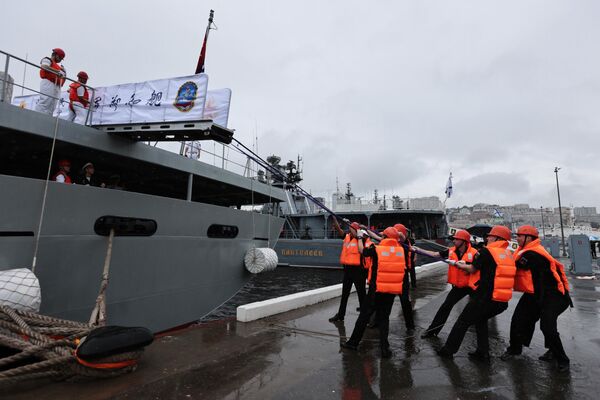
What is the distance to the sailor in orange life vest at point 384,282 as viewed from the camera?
385 cm

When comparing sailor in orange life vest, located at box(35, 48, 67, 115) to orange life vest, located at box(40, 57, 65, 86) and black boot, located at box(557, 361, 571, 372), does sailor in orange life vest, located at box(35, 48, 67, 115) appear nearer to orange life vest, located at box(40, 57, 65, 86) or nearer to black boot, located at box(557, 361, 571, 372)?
orange life vest, located at box(40, 57, 65, 86)

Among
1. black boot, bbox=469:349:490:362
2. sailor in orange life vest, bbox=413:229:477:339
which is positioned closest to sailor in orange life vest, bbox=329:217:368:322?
sailor in orange life vest, bbox=413:229:477:339

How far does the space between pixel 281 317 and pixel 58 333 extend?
10.4ft

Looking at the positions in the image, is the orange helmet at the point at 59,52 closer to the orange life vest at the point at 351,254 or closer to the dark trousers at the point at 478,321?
the orange life vest at the point at 351,254

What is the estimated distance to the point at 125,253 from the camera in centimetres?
533

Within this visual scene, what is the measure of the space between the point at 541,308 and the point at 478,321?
716 mm

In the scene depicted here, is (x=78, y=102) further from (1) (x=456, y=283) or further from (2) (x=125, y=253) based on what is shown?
(1) (x=456, y=283)

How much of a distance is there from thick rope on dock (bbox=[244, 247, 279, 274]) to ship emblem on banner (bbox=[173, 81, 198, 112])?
12.1ft

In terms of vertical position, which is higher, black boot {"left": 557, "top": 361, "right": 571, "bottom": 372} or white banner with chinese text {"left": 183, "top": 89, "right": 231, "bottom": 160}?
white banner with chinese text {"left": 183, "top": 89, "right": 231, "bottom": 160}

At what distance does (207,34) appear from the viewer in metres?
7.50

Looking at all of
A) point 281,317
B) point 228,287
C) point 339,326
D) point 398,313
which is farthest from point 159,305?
point 398,313

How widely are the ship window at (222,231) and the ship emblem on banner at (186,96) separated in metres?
2.59

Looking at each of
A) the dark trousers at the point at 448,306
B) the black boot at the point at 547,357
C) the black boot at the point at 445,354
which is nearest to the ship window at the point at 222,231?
the dark trousers at the point at 448,306

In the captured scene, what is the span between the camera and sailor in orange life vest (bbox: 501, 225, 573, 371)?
12.1 ft
